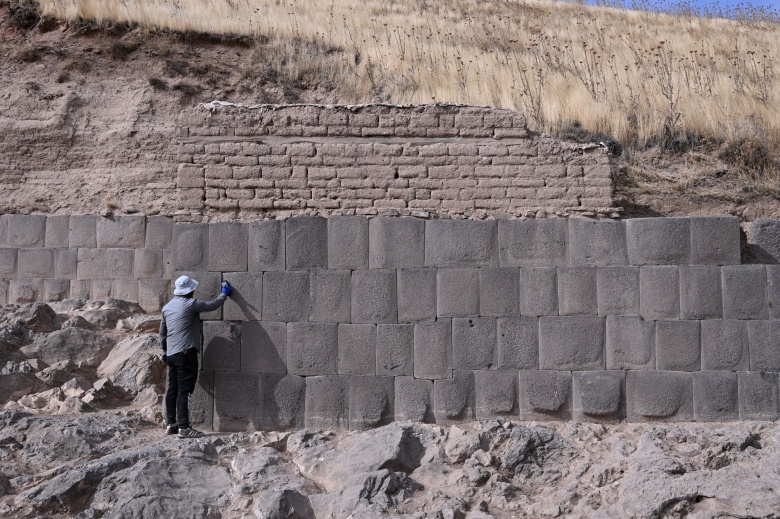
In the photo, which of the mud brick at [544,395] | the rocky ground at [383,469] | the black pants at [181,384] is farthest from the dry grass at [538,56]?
the black pants at [181,384]

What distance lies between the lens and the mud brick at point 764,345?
6984 millimetres

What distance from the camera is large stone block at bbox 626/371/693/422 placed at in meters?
6.98

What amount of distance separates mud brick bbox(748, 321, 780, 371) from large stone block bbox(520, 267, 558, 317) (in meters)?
1.74

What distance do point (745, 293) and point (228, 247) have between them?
4705 mm

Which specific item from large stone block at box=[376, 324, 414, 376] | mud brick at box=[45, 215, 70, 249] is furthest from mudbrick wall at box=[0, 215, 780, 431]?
mud brick at box=[45, 215, 70, 249]

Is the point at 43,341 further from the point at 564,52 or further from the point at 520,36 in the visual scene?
the point at 520,36

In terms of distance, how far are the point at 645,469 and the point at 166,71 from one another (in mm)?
11242

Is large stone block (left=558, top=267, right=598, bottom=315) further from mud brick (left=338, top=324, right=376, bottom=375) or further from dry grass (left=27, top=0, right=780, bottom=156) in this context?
dry grass (left=27, top=0, right=780, bottom=156)

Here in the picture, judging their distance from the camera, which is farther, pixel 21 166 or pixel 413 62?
pixel 413 62

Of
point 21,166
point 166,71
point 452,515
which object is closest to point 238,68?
point 166,71

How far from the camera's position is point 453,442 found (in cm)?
669

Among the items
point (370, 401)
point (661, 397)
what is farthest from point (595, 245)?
point (370, 401)

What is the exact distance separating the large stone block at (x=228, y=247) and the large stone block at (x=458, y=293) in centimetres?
184

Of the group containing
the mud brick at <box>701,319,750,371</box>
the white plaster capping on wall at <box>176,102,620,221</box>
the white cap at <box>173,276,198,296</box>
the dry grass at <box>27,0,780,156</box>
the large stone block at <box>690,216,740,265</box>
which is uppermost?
the dry grass at <box>27,0,780,156</box>
